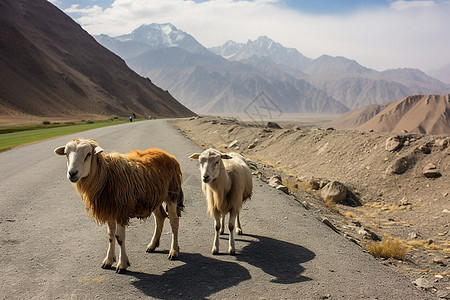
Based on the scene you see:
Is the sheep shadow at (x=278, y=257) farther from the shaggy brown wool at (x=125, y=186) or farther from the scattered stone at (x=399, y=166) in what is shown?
the scattered stone at (x=399, y=166)

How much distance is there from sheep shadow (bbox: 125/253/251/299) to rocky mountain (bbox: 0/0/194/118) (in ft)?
272

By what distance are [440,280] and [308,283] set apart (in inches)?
123

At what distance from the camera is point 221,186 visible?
643 centimetres

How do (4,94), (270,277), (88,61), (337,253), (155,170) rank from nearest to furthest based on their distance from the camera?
(270,277) → (155,170) → (337,253) → (4,94) → (88,61)

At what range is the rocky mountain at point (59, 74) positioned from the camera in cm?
8625

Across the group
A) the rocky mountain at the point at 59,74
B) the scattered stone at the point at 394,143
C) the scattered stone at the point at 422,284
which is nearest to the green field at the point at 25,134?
the scattered stone at the point at 394,143

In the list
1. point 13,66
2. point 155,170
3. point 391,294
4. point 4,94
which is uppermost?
point 13,66

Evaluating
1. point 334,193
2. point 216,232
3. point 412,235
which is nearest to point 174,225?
point 216,232

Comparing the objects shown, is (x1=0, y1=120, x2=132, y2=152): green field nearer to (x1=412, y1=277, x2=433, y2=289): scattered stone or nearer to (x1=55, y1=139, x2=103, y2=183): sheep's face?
(x1=55, y1=139, x2=103, y2=183): sheep's face

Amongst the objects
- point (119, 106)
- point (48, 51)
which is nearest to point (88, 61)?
point (48, 51)

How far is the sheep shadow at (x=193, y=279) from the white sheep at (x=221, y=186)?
53 cm

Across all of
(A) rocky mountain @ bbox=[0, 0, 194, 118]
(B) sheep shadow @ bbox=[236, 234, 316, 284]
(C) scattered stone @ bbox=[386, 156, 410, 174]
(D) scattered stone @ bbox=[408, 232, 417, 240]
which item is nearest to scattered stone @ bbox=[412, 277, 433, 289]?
(B) sheep shadow @ bbox=[236, 234, 316, 284]

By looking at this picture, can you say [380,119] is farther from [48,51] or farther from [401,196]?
[48,51]

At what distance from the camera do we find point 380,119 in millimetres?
84062
